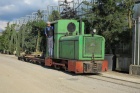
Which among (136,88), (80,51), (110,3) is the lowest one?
(136,88)

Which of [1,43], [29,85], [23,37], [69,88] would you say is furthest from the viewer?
[1,43]

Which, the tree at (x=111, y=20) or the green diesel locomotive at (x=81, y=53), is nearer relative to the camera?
the green diesel locomotive at (x=81, y=53)

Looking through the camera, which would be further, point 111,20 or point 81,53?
point 111,20

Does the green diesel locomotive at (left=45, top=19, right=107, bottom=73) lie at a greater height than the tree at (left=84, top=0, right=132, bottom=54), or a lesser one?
lesser

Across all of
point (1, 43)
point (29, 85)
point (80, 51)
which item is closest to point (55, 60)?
point (80, 51)

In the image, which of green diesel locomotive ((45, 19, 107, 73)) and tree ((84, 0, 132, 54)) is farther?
tree ((84, 0, 132, 54))

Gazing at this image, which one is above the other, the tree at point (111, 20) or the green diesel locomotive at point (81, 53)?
the tree at point (111, 20)

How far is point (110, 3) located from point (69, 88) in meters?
12.6

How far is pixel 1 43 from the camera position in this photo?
8806 centimetres

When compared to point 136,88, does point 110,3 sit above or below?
above

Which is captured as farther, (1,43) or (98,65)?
(1,43)

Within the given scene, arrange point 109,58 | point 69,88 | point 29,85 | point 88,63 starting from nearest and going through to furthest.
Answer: point 69,88 < point 29,85 < point 88,63 < point 109,58

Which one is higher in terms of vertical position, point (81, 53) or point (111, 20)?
point (111, 20)

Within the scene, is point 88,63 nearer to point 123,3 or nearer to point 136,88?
point 136,88
